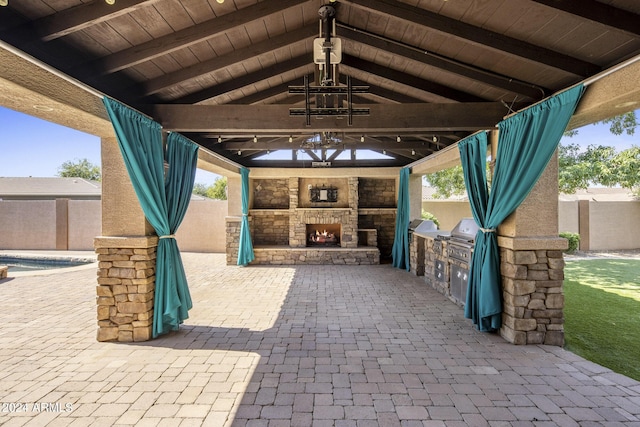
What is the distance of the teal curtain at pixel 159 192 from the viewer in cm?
339

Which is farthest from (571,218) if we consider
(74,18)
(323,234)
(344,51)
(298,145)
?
(74,18)

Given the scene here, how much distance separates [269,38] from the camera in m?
3.43

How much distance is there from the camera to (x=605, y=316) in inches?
174

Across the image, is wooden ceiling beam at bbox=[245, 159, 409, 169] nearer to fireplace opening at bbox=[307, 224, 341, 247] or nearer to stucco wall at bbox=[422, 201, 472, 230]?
fireplace opening at bbox=[307, 224, 341, 247]

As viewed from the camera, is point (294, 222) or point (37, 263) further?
point (37, 263)

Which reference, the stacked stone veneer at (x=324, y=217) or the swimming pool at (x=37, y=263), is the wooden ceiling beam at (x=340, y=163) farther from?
the swimming pool at (x=37, y=263)

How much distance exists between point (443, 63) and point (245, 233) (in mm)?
6507

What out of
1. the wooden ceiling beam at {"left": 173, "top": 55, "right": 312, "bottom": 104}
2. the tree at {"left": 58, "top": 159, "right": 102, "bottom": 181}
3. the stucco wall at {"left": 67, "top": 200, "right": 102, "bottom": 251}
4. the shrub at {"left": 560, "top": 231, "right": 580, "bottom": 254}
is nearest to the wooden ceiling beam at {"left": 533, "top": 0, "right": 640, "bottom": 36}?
the wooden ceiling beam at {"left": 173, "top": 55, "right": 312, "bottom": 104}

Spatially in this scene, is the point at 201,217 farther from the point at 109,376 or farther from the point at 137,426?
the point at 137,426

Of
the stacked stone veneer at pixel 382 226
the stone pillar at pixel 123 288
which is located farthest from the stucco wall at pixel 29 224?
the stacked stone veneer at pixel 382 226

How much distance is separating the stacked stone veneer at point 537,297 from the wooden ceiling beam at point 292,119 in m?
1.77

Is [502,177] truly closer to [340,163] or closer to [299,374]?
[299,374]

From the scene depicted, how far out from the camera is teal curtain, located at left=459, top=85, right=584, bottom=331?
3145 millimetres

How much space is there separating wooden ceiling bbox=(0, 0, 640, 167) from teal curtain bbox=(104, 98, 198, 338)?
31 centimetres
